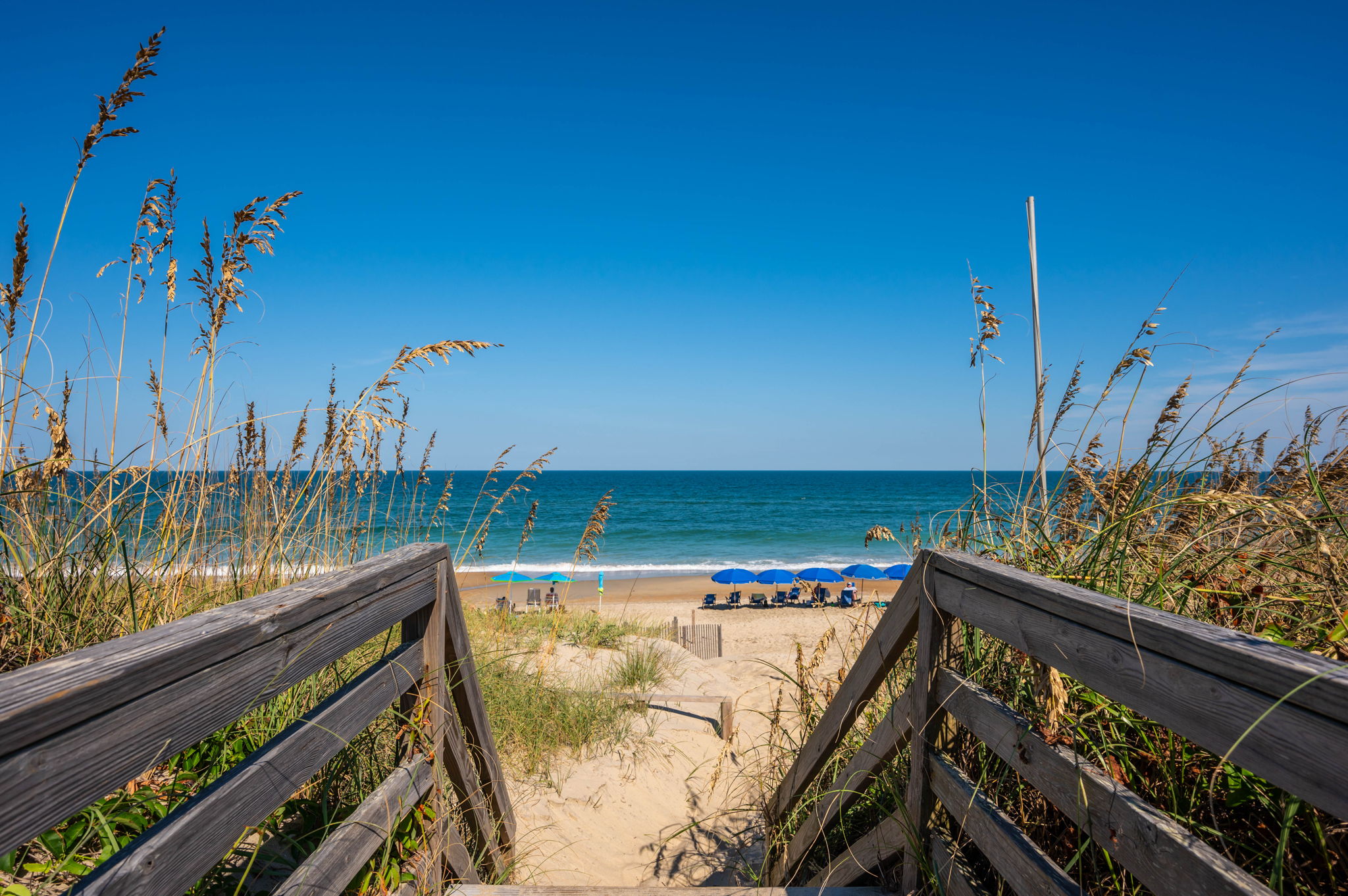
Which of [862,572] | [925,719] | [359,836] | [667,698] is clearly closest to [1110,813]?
[925,719]

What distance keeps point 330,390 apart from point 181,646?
2719mm

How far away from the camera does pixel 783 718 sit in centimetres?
455

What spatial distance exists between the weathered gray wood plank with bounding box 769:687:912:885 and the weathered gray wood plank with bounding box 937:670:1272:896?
0.34m

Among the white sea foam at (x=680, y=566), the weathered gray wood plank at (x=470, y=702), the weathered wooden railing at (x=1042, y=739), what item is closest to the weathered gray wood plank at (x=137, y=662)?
the weathered gray wood plank at (x=470, y=702)

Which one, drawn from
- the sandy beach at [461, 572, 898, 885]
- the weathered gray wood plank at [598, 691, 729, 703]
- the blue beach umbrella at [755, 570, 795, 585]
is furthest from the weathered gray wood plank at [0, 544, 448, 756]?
the blue beach umbrella at [755, 570, 795, 585]

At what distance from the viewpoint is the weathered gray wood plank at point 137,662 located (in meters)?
0.66

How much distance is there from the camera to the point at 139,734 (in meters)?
0.82

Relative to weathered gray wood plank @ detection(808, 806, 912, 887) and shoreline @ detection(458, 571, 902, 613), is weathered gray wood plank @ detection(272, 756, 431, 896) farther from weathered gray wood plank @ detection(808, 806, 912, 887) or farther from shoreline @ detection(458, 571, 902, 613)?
shoreline @ detection(458, 571, 902, 613)

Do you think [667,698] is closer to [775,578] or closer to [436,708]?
[436,708]

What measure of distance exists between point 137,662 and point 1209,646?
127 cm

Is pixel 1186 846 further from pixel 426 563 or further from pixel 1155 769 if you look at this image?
pixel 426 563

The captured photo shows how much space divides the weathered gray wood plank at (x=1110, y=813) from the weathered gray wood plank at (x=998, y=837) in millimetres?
108

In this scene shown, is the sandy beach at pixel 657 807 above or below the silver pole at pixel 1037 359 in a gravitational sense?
below

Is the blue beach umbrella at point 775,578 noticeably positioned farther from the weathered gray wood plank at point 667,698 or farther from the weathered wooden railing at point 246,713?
the weathered wooden railing at point 246,713
